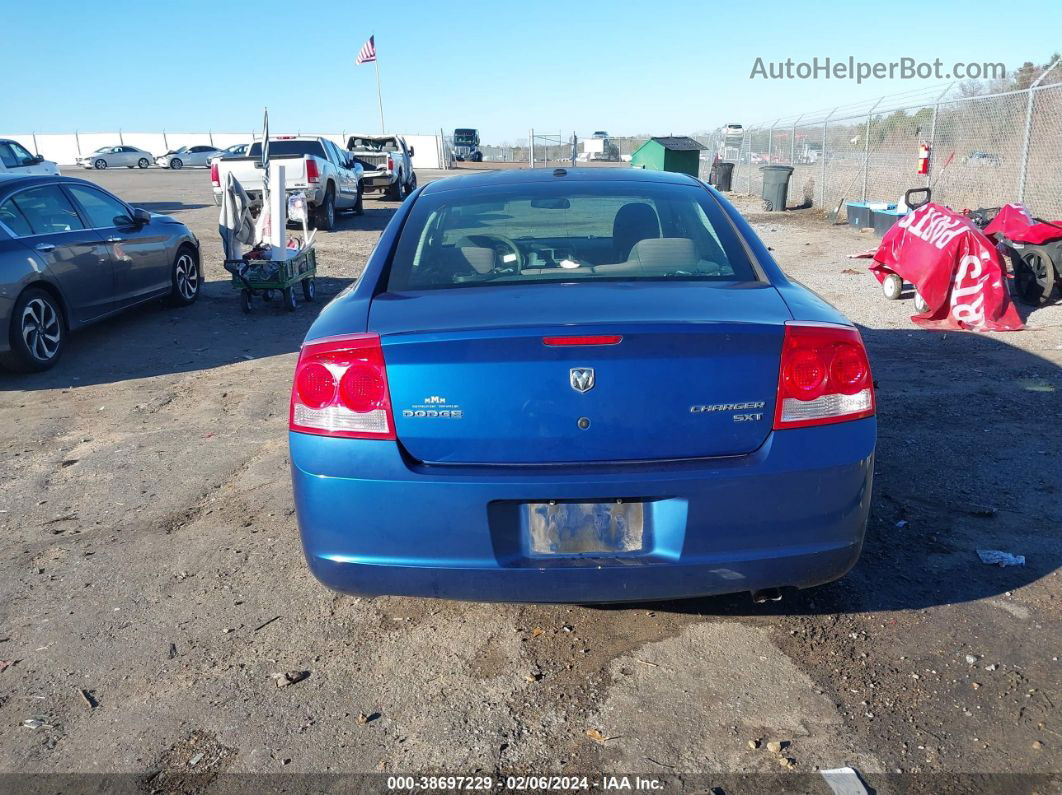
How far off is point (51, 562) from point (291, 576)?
1146 millimetres

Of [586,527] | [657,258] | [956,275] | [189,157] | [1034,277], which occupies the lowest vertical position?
[1034,277]

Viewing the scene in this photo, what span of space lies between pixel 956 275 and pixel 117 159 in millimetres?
58478

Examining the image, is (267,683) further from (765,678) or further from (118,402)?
(118,402)

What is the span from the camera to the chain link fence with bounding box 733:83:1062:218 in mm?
12414

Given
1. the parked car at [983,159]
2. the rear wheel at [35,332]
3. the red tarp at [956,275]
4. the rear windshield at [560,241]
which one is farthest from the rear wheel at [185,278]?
the parked car at [983,159]

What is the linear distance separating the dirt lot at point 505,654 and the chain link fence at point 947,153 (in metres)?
8.89

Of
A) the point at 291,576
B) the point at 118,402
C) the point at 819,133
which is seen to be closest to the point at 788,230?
the point at 819,133

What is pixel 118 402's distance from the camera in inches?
257

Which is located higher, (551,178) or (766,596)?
(551,178)

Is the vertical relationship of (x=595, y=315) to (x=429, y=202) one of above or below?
below

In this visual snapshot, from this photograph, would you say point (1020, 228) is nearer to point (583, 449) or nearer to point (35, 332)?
point (583, 449)

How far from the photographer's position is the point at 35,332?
23.4ft

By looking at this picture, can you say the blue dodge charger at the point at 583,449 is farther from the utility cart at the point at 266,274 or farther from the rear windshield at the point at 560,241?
the utility cart at the point at 266,274

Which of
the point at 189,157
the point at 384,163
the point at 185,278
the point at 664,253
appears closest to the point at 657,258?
the point at 664,253
